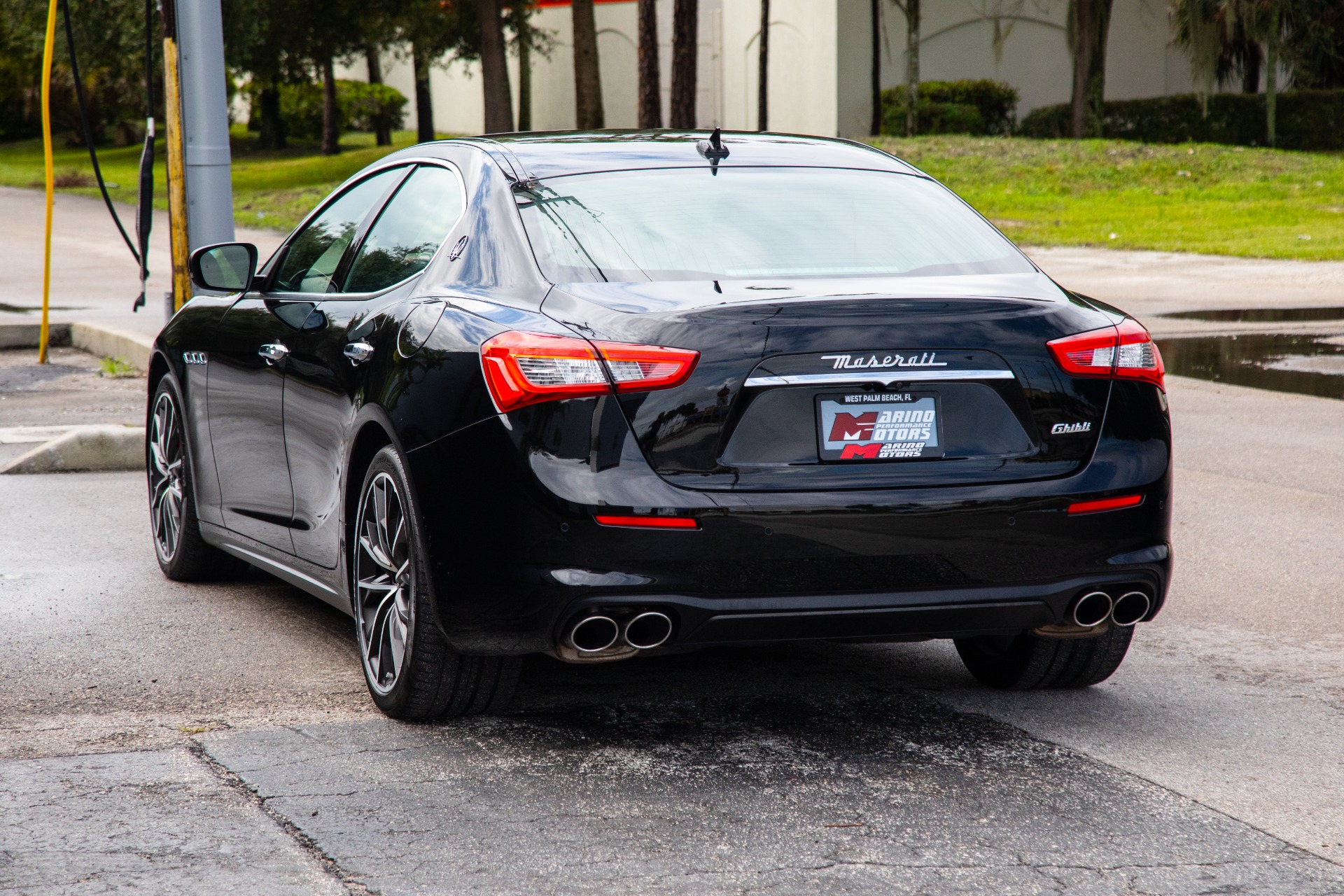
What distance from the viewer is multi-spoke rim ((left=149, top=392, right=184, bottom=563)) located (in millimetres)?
6355

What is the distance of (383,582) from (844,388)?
4.66 feet

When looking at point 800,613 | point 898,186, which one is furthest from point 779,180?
point 800,613

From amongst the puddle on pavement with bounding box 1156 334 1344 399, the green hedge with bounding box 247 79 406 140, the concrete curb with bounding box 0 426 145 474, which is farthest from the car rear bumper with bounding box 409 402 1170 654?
the green hedge with bounding box 247 79 406 140

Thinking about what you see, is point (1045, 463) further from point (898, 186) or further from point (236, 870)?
point (236, 870)

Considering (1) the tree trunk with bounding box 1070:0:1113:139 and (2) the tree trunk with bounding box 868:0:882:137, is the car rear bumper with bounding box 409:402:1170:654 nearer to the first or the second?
(1) the tree trunk with bounding box 1070:0:1113:139

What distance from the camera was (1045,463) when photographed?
4.09 metres

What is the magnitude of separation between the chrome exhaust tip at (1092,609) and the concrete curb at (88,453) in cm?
594

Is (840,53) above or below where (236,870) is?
above

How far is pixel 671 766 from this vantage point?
4188 mm

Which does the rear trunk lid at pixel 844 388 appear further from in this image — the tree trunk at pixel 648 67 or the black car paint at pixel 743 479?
the tree trunk at pixel 648 67

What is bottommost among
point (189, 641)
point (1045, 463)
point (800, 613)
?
point (189, 641)

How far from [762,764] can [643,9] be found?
3625cm

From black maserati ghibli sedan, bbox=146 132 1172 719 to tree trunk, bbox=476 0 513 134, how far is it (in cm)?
3093

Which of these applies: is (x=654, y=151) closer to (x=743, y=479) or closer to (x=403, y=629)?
(x=743, y=479)
